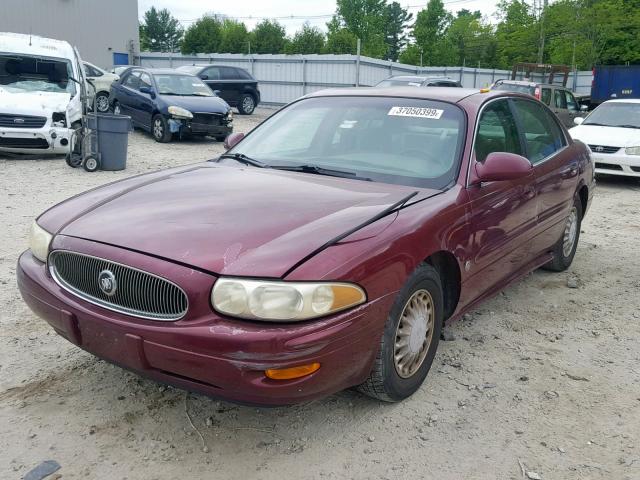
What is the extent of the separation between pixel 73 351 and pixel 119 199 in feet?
3.33

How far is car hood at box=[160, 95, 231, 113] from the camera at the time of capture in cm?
1306

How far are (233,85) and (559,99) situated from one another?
33.7 ft

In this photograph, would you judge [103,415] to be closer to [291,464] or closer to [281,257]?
[291,464]

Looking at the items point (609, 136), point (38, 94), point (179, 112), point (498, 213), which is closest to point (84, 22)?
point (179, 112)

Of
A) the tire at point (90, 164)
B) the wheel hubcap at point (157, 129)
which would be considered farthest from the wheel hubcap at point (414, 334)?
the wheel hubcap at point (157, 129)

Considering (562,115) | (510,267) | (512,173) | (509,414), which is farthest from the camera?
(562,115)

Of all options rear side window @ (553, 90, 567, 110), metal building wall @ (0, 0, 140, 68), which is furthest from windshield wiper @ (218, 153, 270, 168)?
metal building wall @ (0, 0, 140, 68)

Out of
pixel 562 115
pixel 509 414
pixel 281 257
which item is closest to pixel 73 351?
pixel 281 257

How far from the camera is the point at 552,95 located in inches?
628

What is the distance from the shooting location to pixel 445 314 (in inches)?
138

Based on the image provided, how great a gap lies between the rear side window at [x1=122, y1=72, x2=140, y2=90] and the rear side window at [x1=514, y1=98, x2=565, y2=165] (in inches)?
438

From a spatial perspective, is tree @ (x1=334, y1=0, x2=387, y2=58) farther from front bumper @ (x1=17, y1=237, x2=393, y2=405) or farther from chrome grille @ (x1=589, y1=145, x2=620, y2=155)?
front bumper @ (x1=17, y1=237, x2=393, y2=405)

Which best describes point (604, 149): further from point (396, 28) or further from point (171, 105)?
point (396, 28)

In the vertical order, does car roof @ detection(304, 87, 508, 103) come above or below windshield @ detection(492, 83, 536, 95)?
above
